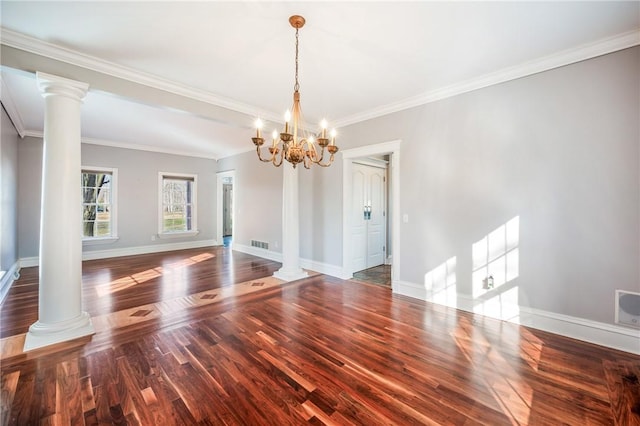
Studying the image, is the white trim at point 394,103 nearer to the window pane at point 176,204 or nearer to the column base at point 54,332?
the column base at point 54,332

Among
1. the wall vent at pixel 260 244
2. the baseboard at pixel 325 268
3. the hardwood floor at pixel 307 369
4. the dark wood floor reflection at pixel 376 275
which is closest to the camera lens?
the hardwood floor at pixel 307 369

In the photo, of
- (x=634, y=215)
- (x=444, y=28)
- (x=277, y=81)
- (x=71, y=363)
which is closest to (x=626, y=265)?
(x=634, y=215)

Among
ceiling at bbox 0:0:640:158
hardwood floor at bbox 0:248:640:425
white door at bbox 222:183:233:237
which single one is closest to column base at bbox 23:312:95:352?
hardwood floor at bbox 0:248:640:425

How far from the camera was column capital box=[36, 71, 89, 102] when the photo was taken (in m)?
2.57

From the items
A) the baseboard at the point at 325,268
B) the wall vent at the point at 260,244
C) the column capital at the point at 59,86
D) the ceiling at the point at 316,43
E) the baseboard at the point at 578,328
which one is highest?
the ceiling at the point at 316,43

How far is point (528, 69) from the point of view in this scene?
2.91m

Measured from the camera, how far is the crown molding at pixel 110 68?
2.43 meters

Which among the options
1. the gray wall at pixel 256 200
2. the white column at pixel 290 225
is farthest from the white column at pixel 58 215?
the gray wall at pixel 256 200

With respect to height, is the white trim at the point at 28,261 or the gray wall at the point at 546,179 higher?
the gray wall at the point at 546,179

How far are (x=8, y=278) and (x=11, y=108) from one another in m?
2.69

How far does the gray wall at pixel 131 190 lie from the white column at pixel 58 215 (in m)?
4.44

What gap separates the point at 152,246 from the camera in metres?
7.23

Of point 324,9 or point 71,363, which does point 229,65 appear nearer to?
point 324,9

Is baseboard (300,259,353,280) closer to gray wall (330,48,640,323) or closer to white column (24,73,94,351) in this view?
gray wall (330,48,640,323)
